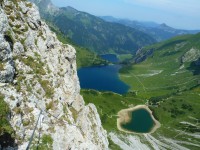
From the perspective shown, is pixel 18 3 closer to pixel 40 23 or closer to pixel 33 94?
pixel 40 23

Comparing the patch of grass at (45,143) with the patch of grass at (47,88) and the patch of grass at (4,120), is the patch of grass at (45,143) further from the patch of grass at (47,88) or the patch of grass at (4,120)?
the patch of grass at (47,88)

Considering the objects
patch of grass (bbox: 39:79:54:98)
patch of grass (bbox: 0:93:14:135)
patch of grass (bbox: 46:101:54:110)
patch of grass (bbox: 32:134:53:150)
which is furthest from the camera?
patch of grass (bbox: 39:79:54:98)

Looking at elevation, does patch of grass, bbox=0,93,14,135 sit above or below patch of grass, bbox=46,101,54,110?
above

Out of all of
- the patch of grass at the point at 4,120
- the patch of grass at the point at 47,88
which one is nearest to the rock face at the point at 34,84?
the patch of grass at the point at 47,88

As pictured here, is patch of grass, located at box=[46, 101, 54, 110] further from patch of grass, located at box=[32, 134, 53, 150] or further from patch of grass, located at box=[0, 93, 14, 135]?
patch of grass, located at box=[0, 93, 14, 135]

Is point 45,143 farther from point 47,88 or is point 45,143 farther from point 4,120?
point 47,88

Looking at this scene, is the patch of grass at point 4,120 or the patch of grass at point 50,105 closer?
the patch of grass at point 4,120

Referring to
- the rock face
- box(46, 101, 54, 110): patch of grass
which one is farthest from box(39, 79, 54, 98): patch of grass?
box(46, 101, 54, 110): patch of grass

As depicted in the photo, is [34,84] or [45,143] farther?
[34,84]

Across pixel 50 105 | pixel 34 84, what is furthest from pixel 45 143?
pixel 34 84
